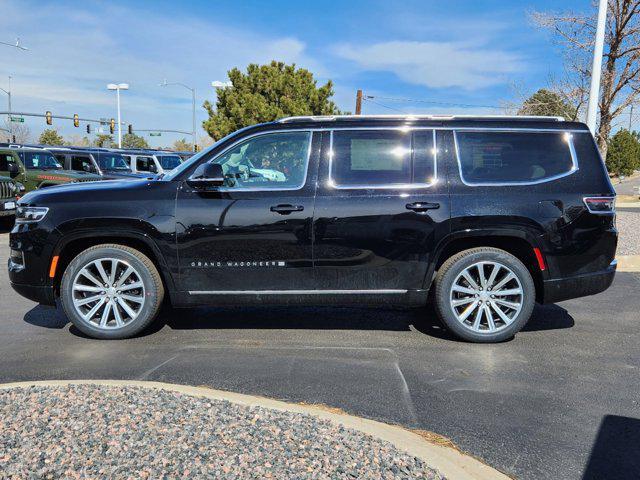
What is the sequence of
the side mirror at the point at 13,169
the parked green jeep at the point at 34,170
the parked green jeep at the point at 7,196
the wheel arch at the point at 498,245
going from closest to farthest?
the wheel arch at the point at 498,245 → the parked green jeep at the point at 7,196 → the side mirror at the point at 13,169 → the parked green jeep at the point at 34,170

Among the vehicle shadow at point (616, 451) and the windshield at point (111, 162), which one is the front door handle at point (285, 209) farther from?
the windshield at point (111, 162)

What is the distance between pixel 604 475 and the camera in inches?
111

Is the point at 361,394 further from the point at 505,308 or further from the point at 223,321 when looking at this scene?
the point at 223,321

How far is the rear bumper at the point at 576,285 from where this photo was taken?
4.82 m

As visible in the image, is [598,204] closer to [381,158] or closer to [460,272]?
[460,272]

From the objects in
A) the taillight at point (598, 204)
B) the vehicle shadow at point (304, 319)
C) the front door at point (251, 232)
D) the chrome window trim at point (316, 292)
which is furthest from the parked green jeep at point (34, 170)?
the taillight at point (598, 204)

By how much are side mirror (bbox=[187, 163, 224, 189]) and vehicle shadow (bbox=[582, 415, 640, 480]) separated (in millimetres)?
3303

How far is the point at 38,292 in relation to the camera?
4.86 meters

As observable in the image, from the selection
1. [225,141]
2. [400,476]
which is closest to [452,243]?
[225,141]

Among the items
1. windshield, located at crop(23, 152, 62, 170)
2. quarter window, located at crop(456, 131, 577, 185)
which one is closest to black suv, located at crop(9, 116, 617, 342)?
quarter window, located at crop(456, 131, 577, 185)

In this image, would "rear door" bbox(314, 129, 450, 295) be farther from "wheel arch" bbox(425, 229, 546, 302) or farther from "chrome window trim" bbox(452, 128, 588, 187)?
"chrome window trim" bbox(452, 128, 588, 187)

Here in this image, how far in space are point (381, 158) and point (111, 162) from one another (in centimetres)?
1508

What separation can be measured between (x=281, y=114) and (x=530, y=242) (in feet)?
83.5

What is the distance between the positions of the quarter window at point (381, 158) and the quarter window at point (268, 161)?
1.00 feet
